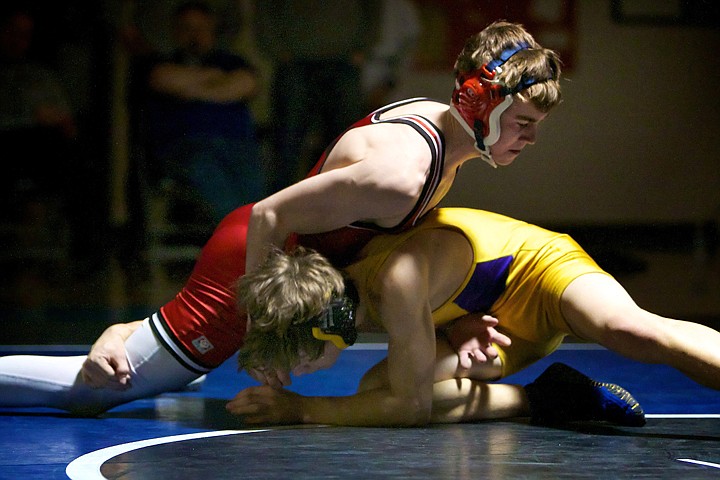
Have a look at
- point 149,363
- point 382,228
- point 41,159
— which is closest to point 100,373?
point 149,363

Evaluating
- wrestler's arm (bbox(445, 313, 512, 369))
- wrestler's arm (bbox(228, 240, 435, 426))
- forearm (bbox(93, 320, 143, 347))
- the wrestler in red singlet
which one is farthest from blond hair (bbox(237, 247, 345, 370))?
forearm (bbox(93, 320, 143, 347))

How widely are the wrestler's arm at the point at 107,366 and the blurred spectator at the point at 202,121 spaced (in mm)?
4178

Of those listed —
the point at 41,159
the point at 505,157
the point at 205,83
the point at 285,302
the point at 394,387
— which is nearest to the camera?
the point at 285,302

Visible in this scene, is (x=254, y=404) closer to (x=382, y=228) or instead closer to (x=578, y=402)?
(x=382, y=228)

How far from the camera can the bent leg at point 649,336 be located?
2727 millimetres

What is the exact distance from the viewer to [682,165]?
27.8 ft

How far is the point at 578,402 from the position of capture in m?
3.03

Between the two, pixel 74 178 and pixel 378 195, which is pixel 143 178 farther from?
pixel 378 195

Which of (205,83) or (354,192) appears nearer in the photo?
(354,192)

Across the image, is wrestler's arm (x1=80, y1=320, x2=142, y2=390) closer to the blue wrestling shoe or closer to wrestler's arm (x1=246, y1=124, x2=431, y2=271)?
wrestler's arm (x1=246, y1=124, x2=431, y2=271)

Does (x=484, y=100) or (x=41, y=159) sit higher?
(x=41, y=159)

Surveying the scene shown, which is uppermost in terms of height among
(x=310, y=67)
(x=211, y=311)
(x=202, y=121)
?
(x=310, y=67)

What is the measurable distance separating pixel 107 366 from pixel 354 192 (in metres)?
0.86

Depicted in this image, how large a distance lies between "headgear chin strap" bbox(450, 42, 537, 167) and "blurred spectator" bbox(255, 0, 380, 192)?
4124mm
